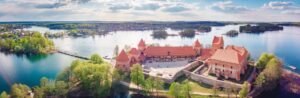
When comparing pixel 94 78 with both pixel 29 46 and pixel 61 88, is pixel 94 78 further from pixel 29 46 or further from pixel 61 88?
pixel 29 46

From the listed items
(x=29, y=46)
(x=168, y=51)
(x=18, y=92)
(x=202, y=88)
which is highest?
(x=168, y=51)

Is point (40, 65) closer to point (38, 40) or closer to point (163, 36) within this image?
point (38, 40)

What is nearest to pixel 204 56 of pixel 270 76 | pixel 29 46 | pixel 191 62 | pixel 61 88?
pixel 191 62

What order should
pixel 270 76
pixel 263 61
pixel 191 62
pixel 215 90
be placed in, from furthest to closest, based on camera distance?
pixel 191 62 < pixel 263 61 < pixel 270 76 < pixel 215 90

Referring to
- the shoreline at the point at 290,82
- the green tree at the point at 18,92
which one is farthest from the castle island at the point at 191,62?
the green tree at the point at 18,92

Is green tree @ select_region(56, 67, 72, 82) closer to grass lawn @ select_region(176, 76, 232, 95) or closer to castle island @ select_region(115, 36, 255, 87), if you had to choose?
castle island @ select_region(115, 36, 255, 87)

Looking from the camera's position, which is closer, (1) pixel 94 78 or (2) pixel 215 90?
(2) pixel 215 90

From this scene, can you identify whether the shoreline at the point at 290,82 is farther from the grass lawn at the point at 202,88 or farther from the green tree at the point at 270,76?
the grass lawn at the point at 202,88

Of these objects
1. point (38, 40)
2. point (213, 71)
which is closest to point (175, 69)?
point (213, 71)

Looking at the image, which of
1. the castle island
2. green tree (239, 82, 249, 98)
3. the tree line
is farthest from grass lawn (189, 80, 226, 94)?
the tree line
